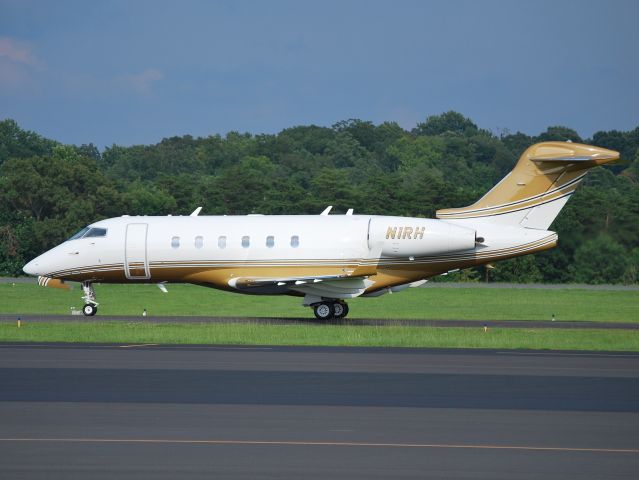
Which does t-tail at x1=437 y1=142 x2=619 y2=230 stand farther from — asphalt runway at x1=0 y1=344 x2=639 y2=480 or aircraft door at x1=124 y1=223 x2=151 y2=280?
asphalt runway at x1=0 y1=344 x2=639 y2=480

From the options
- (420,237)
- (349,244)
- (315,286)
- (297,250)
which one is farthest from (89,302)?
(420,237)

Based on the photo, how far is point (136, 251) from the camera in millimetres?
38719

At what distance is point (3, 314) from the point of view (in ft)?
136

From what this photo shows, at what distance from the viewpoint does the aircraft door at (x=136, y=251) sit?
38.7 meters

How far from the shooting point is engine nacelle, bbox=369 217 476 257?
3669 cm

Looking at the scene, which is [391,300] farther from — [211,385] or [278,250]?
[211,385]

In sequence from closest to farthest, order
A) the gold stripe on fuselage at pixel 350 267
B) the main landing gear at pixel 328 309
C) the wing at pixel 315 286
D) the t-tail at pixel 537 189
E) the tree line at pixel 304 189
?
the wing at pixel 315 286
the gold stripe on fuselage at pixel 350 267
the t-tail at pixel 537 189
the main landing gear at pixel 328 309
the tree line at pixel 304 189

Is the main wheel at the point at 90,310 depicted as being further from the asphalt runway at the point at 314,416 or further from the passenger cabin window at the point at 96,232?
the asphalt runway at the point at 314,416

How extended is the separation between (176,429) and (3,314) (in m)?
27.8

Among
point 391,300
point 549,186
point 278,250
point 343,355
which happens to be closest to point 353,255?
point 278,250

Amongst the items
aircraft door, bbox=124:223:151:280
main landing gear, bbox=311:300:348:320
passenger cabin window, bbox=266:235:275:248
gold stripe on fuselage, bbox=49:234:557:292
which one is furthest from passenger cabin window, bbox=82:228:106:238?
main landing gear, bbox=311:300:348:320

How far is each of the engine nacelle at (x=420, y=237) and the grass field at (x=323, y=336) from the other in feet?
12.8

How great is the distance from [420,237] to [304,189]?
56636 millimetres

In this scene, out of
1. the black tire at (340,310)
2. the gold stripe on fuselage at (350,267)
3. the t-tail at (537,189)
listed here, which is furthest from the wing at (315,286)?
the t-tail at (537,189)
